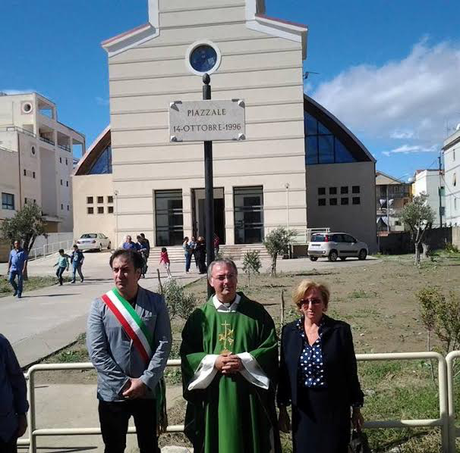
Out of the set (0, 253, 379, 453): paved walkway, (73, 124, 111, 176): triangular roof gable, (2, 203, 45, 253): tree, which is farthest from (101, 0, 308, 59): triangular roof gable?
(0, 253, 379, 453): paved walkway

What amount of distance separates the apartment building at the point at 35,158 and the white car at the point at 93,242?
15.5 meters

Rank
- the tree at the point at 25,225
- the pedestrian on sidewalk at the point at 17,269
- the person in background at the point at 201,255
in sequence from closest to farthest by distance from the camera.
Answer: the pedestrian on sidewalk at the point at 17,269 → the person in background at the point at 201,255 → the tree at the point at 25,225

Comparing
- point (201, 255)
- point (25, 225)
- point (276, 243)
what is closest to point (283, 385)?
point (276, 243)

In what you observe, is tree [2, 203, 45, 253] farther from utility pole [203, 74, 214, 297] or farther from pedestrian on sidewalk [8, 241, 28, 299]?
utility pole [203, 74, 214, 297]

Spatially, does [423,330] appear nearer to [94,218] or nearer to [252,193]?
[252,193]

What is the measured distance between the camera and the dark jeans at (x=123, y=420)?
3549mm

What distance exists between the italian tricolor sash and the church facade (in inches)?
1287

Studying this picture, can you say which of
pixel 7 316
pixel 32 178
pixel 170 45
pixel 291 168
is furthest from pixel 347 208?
pixel 32 178

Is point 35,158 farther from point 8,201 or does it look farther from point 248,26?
point 248,26

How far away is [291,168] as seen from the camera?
3666cm

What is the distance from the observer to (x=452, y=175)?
5109cm

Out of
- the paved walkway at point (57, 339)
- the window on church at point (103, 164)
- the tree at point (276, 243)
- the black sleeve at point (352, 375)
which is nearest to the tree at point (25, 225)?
the paved walkway at point (57, 339)

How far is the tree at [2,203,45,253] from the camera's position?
23844mm

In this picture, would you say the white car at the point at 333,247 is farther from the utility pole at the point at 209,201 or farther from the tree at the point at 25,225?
the utility pole at the point at 209,201
